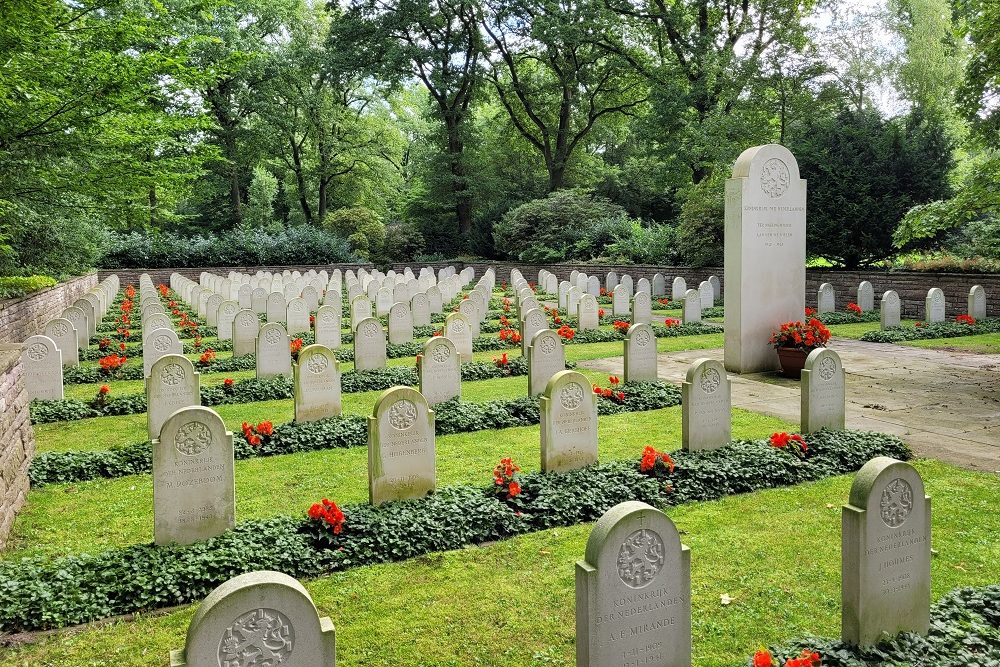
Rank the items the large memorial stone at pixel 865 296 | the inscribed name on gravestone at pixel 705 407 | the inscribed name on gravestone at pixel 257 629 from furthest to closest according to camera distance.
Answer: the large memorial stone at pixel 865 296
the inscribed name on gravestone at pixel 705 407
the inscribed name on gravestone at pixel 257 629

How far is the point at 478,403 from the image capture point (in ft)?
30.3

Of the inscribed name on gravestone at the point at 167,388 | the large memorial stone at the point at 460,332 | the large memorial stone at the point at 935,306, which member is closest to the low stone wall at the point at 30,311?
the inscribed name on gravestone at the point at 167,388

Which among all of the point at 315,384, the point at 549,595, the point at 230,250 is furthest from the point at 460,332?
the point at 230,250

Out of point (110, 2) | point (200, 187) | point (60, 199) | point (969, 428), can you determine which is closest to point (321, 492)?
point (969, 428)

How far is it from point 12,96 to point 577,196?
25.8m

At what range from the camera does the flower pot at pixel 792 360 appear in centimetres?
1074

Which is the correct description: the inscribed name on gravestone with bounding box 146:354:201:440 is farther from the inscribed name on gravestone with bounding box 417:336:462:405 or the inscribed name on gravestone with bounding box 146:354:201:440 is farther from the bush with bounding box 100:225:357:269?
the bush with bounding box 100:225:357:269

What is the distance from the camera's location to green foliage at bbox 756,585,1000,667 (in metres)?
3.54

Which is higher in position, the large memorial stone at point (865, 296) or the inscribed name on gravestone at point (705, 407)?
the large memorial stone at point (865, 296)

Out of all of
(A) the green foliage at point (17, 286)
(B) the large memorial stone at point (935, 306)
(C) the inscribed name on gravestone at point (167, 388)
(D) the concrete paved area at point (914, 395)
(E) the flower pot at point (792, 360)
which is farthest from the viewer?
(B) the large memorial stone at point (935, 306)

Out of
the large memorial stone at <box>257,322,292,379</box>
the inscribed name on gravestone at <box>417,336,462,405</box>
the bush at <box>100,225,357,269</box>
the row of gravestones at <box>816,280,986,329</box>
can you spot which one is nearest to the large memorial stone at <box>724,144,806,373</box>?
the inscribed name on gravestone at <box>417,336,462,405</box>

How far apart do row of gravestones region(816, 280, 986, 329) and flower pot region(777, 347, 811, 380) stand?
5.94m

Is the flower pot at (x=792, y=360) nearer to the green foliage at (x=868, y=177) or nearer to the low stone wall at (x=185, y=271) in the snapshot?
the green foliage at (x=868, y=177)

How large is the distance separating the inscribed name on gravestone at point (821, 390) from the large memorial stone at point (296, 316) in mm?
11636
